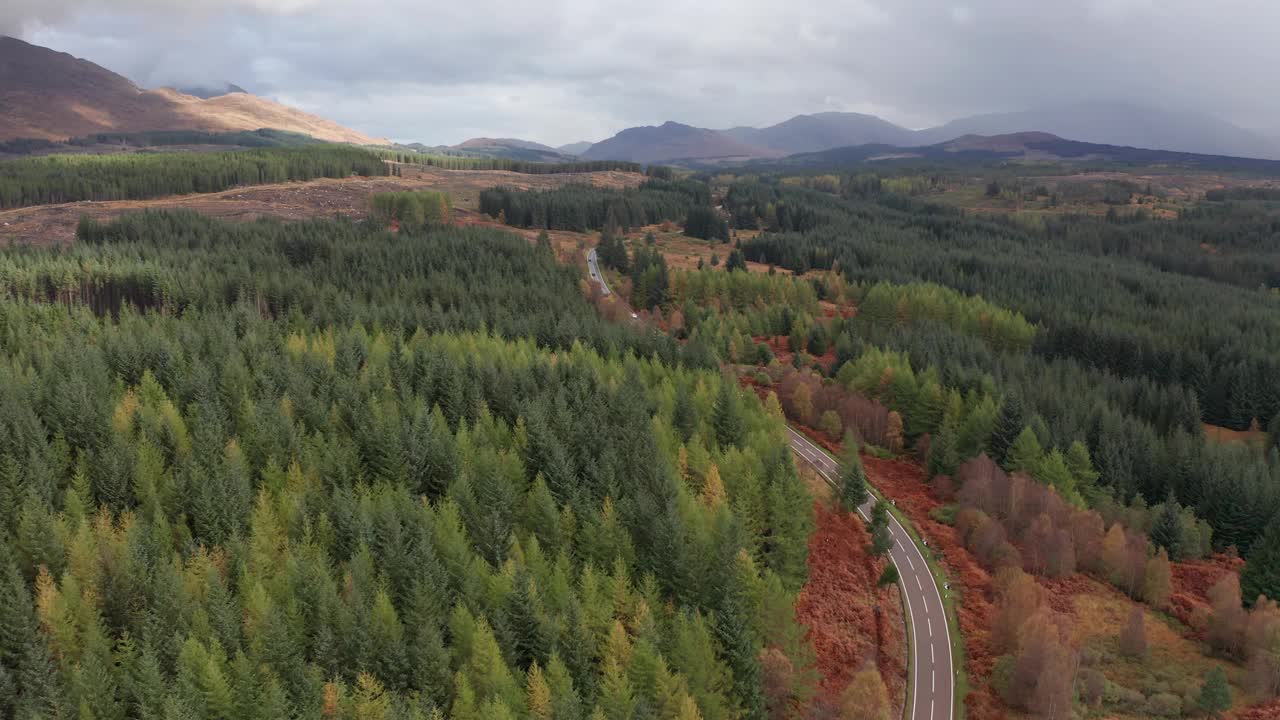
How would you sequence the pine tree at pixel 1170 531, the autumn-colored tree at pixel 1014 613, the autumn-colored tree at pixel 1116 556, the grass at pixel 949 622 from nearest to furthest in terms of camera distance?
the grass at pixel 949 622 < the autumn-colored tree at pixel 1014 613 < the autumn-colored tree at pixel 1116 556 < the pine tree at pixel 1170 531

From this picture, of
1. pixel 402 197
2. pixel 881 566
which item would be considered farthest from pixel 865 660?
pixel 402 197

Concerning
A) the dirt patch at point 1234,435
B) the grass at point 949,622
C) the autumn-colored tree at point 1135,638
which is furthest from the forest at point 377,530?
the dirt patch at point 1234,435

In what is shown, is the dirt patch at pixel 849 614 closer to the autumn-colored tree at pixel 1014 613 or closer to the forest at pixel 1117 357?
the autumn-colored tree at pixel 1014 613

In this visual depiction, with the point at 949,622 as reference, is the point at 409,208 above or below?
above

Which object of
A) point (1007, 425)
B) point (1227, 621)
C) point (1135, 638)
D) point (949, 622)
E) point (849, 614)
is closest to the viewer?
point (1135, 638)

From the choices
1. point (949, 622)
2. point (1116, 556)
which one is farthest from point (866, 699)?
point (1116, 556)

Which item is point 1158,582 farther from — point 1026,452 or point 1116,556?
point 1026,452
